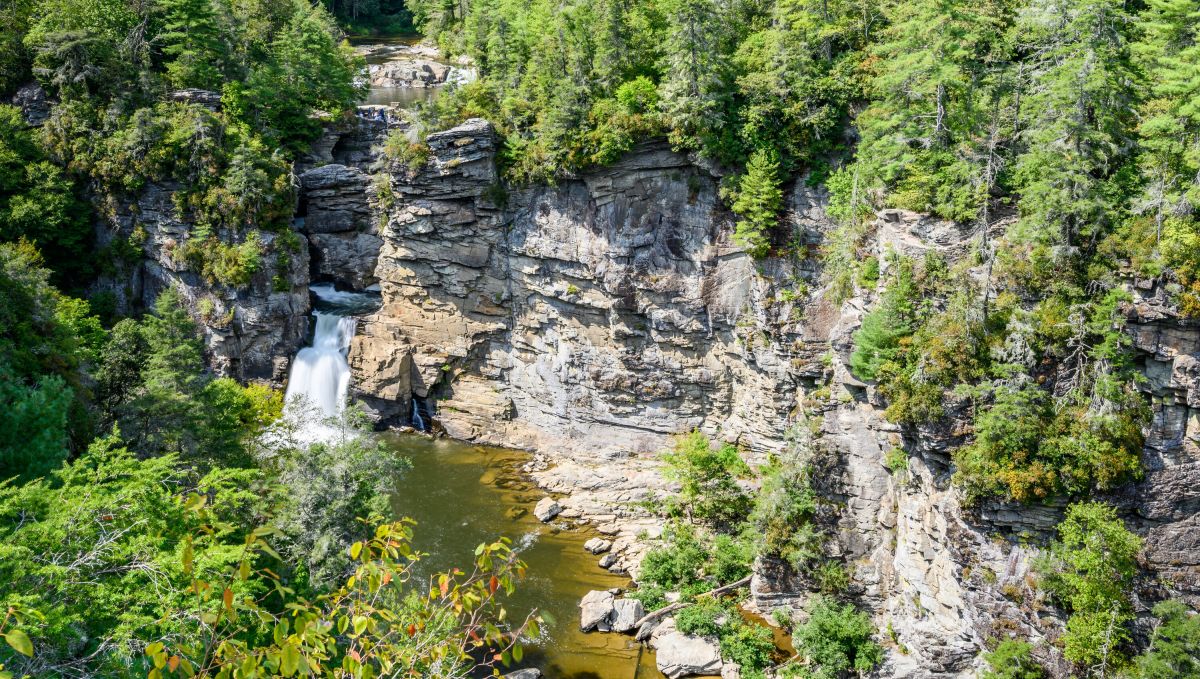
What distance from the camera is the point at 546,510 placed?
32562 millimetres

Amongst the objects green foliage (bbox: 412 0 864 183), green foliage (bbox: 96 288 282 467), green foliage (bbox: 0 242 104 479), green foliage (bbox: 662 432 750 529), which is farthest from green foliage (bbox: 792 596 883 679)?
green foliage (bbox: 0 242 104 479)

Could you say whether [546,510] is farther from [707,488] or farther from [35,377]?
[35,377]

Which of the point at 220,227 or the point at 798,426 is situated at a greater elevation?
the point at 220,227

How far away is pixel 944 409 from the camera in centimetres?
2173

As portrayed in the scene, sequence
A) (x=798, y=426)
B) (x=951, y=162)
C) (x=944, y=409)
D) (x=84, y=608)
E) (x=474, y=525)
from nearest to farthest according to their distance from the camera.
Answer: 1. (x=84, y=608)
2. (x=944, y=409)
3. (x=951, y=162)
4. (x=798, y=426)
5. (x=474, y=525)

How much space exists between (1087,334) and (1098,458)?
129 inches

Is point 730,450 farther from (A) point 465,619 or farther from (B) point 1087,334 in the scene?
(B) point 1087,334

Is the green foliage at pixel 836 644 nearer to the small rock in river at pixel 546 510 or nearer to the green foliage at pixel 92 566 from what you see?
the small rock in river at pixel 546 510

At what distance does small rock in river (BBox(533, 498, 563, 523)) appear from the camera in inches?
1276

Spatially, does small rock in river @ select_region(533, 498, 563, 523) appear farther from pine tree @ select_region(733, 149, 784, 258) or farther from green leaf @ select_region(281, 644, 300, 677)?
green leaf @ select_region(281, 644, 300, 677)

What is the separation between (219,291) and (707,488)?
2545cm

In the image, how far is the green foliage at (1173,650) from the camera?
1866 centimetres

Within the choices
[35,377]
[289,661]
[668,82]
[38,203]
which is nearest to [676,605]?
[35,377]

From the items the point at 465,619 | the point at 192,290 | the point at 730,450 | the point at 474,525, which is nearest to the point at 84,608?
the point at 465,619
